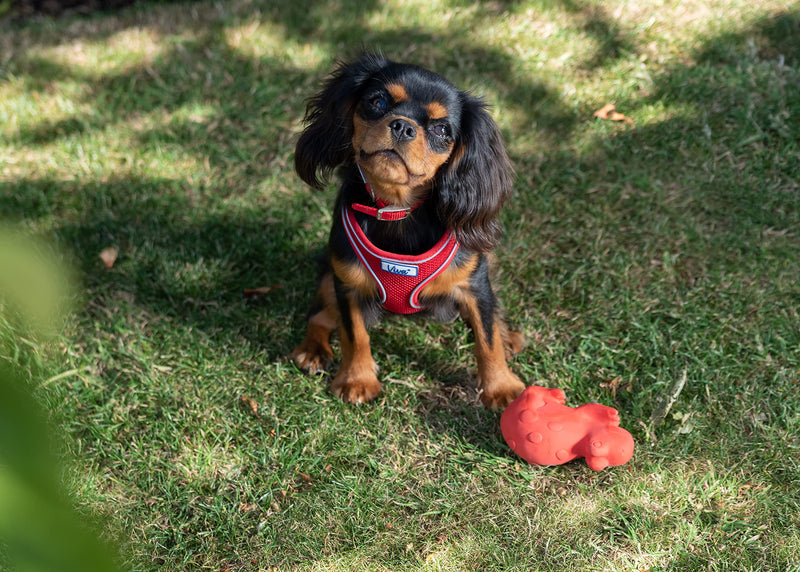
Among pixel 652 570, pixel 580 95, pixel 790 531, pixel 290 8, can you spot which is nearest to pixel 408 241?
pixel 652 570

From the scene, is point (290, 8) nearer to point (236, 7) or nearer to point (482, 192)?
point (236, 7)

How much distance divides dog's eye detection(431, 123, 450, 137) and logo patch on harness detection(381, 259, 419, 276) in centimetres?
50

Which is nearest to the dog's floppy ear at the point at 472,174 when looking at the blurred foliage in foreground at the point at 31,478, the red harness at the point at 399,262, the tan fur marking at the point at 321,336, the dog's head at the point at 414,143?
the dog's head at the point at 414,143

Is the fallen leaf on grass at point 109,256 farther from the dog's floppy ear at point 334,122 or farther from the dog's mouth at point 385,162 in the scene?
the dog's mouth at point 385,162

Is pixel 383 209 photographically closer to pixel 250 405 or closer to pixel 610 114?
pixel 250 405

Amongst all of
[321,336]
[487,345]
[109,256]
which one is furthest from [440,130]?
[109,256]

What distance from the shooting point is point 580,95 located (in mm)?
4422

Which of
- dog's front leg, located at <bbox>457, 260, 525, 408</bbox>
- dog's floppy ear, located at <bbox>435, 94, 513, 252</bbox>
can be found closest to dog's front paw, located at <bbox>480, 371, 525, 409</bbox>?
dog's front leg, located at <bbox>457, 260, 525, 408</bbox>

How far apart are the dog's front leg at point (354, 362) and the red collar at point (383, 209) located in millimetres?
391

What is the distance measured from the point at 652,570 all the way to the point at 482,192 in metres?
1.44

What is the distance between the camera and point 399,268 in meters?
2.65

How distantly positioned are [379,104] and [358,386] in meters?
1.20


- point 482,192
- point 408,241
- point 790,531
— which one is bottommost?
point 790,531

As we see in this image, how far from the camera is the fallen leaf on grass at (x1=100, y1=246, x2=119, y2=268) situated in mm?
3637
